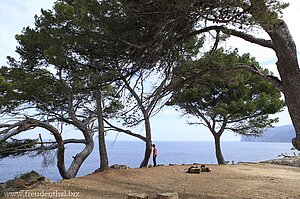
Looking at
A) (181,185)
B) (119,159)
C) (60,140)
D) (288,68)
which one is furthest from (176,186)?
(119,159)

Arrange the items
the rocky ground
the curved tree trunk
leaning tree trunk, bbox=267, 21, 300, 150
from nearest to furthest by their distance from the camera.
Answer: leaning tree trunk, bbox=267, 21, 300, 150, the rocky ground, the curved tree trunk

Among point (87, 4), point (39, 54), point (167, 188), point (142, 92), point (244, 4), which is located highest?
point (39, 54)

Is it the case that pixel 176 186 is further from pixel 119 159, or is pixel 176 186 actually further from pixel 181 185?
pixel 119 159

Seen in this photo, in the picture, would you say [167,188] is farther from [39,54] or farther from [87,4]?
[39,54]

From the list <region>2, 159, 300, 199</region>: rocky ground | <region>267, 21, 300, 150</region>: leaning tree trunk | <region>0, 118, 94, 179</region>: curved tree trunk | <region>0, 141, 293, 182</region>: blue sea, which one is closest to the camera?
<region>267, 21, 300, 150</region>: leaning tree trunk

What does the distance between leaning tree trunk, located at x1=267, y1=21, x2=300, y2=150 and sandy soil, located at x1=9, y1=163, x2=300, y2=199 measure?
169 centimetres

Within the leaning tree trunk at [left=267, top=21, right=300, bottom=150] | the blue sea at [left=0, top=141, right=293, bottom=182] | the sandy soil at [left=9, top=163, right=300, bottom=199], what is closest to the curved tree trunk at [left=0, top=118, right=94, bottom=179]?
the blue sea at [left=0, top=141, right=293, bottom=182]

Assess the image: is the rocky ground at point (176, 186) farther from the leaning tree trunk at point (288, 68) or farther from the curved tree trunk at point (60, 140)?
the leaning tree trunk at point (288, 68)

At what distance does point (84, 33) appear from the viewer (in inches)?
208

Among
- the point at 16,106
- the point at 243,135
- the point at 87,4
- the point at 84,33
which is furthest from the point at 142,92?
the point at 243,135

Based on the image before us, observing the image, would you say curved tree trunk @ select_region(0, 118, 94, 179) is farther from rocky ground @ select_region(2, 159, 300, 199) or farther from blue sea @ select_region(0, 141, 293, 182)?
rocky ground @ select_region(2, 159, 300, 199)

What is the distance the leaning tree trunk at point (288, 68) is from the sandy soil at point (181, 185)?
1690 mm

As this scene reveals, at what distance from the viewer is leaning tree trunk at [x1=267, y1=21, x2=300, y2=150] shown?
4277 millimetres

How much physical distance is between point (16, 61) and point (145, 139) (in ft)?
14.7
